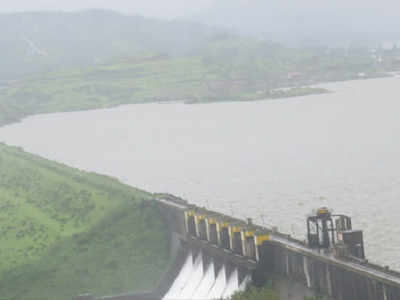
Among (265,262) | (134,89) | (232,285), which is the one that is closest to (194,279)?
(232,285)

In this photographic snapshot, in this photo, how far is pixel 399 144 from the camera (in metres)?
76.5

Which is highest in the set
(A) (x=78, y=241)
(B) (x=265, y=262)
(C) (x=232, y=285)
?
(A) (x=78, y=241)

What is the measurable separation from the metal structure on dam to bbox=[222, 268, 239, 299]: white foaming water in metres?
0.05

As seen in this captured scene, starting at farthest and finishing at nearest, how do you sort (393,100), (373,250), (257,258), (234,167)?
(393,100) → (234,167) → (373,250) → (257,258)

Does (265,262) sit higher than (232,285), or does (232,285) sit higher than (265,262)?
(265,262)

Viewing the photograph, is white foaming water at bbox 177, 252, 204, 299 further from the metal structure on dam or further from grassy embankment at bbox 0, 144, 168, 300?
grassy embankment at bbox 0, 144, 168, 300

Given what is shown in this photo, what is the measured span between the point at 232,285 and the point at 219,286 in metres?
1.45

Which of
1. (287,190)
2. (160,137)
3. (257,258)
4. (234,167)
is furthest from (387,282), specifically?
(160,137)

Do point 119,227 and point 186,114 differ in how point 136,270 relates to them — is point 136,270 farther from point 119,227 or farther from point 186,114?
point 186,114

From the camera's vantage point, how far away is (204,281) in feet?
133

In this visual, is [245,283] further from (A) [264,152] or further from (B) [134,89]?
(B) [134,89]

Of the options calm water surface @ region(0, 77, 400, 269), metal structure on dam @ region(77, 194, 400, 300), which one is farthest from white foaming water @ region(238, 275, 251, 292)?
calm water surface @ region(0, 77, 400, 269)

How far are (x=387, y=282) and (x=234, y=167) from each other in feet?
154

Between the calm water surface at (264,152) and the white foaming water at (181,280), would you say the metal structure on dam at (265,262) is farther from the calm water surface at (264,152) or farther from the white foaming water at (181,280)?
the calm water surface at (264,152)
